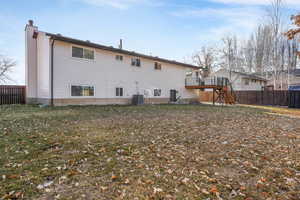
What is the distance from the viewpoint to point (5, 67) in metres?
24.6

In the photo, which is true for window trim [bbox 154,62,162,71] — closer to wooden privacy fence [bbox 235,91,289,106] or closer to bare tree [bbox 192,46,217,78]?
wooden privacy fence [bbox 235,91,289,106]

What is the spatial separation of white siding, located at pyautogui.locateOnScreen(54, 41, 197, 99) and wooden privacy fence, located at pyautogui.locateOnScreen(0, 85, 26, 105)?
4.33m

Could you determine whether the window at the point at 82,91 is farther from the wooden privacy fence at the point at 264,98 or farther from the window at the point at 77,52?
the wooden privacy fence at the point at 264,98

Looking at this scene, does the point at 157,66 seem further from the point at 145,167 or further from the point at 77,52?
the point at 145,167

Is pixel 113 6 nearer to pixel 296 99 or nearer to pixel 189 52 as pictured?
pixel 296 99

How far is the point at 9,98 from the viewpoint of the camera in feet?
45.4

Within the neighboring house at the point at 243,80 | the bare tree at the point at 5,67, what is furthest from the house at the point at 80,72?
the neighboring house at the point at 243,80

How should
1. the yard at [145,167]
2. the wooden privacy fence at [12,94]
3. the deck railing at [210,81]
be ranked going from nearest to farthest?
the yard at [145,167]
the wooden privacy fence at [12,94]
the deck railing at [210,81]

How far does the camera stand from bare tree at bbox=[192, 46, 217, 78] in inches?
1500

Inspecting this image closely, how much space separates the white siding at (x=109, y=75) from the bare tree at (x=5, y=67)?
18700 mm

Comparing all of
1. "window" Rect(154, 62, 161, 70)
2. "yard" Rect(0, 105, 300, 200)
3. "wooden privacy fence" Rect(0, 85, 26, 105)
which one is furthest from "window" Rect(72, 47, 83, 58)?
"yard" Rect(0, 105, 300, 200)

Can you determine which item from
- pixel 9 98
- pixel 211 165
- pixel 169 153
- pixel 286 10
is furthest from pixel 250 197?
pixel 286 10

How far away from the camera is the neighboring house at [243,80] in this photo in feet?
99.3

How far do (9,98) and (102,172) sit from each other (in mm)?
15402
